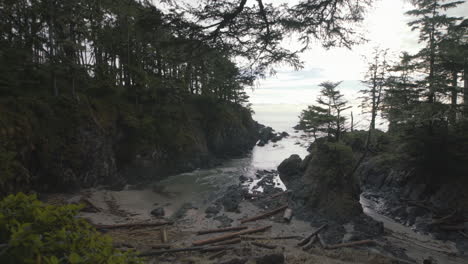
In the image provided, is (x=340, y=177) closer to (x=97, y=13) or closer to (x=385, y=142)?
(x=385, y=142)

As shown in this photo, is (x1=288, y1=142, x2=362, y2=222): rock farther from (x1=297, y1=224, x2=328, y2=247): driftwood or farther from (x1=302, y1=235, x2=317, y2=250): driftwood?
(x1=302, y1=235, x2=317, y2=250): driftwood

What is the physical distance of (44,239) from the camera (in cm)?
138

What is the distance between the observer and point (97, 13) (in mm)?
12492

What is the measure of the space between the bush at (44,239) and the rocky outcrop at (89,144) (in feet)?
25.2

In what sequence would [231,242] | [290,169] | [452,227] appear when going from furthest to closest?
[290,169], [452,227], [231,242]

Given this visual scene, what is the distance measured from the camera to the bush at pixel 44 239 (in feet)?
3.80

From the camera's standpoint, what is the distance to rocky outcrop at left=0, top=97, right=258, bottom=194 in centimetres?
848

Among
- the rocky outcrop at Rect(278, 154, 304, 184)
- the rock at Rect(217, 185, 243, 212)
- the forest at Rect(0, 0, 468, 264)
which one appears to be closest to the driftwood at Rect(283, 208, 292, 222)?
the forest at Rect(0, 0, 468, 264)

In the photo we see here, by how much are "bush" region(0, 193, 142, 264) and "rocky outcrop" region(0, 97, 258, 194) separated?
25.2 feet

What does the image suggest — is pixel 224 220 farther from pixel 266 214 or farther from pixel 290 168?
pixel 290 168

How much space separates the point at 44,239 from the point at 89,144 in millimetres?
12144

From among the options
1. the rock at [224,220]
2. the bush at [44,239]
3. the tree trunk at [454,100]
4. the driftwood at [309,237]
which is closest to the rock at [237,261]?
the driftwood at [309,237]

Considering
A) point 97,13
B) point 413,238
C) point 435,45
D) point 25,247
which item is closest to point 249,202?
point 413,238

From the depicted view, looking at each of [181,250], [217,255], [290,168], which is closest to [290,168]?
[290,168]
